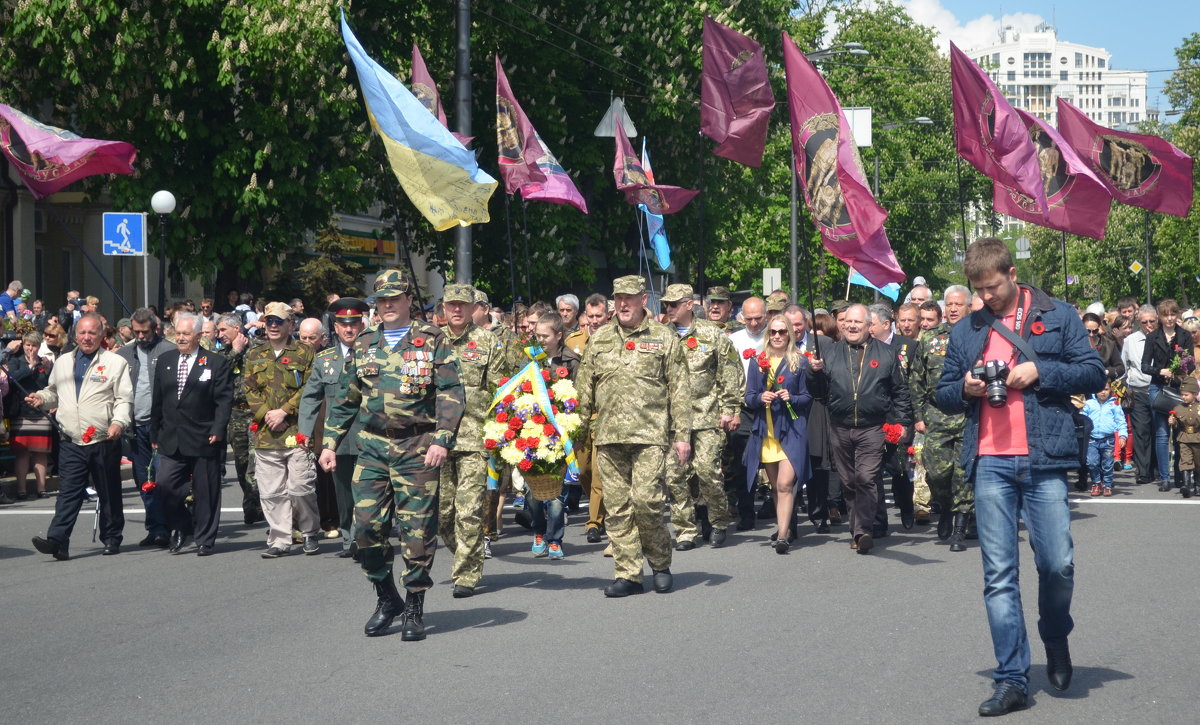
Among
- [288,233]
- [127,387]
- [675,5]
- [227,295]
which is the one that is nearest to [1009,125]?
[127,387]

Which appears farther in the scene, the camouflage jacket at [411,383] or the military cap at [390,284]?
the military cap at [390,284]

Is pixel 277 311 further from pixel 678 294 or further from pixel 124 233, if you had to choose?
pixel 124 233

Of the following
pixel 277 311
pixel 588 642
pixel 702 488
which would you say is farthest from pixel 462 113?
pixel 588 642

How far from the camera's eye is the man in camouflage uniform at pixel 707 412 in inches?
467

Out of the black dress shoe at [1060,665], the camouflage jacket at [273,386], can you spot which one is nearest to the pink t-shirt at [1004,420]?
the black dress shoe at [1060,665]

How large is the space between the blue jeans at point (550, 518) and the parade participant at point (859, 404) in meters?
2.24

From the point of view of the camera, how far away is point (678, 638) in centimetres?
804

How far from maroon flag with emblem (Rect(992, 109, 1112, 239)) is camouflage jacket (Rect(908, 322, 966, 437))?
14.3 ft

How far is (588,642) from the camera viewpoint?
7.95m

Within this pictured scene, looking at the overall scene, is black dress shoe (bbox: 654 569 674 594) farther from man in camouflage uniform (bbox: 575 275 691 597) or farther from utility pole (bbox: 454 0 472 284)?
utility pole (bbox: 454 0 472 284)

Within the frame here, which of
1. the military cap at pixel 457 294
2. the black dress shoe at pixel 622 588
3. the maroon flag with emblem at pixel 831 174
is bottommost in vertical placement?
the black dress shoe at pixel 622 588

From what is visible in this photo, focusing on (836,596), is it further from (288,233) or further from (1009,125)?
(288,233)

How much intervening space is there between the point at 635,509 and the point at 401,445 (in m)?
1.92

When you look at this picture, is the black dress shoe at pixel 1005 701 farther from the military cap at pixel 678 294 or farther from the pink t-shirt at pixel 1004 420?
the military cap at pixel 678 294
